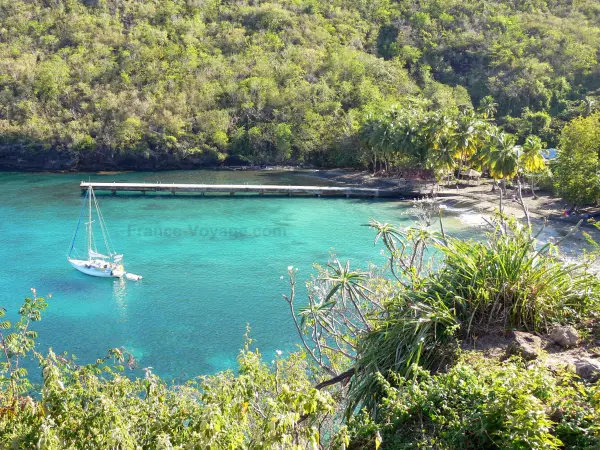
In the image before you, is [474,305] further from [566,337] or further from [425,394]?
[425,394]

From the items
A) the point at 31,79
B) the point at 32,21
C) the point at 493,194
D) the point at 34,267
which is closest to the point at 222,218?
the point at 34,267

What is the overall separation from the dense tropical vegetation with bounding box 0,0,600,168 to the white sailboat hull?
3676 centimetres

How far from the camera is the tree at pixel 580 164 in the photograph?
43575mm

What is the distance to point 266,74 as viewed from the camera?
85750 millimetres

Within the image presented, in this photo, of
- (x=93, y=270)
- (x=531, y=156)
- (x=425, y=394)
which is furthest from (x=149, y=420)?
(x=531, y=156)

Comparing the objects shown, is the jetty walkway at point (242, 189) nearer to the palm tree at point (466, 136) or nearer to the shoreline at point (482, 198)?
the shoreline at point (482, 198)

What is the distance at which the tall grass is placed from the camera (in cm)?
823

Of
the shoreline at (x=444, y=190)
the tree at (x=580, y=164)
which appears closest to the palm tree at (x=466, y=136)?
the shoreline at (x=444, y=190)

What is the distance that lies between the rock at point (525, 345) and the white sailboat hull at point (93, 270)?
3100 cm

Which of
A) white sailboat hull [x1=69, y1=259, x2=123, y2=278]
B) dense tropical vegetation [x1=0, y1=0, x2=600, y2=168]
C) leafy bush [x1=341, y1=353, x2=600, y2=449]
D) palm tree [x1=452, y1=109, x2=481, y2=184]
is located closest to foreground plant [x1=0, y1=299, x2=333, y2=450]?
leafy bush [x1=341, y1=353, x2=600, y2=449]

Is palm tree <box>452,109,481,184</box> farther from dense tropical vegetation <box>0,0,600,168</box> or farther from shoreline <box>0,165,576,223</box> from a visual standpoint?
dense tropical vegetation <box>0,0,600,168</box>

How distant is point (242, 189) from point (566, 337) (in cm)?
5221

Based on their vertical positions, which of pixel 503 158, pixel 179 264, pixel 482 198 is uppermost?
pixel 503 158

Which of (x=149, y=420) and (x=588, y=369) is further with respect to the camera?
(x=149, y=420)
